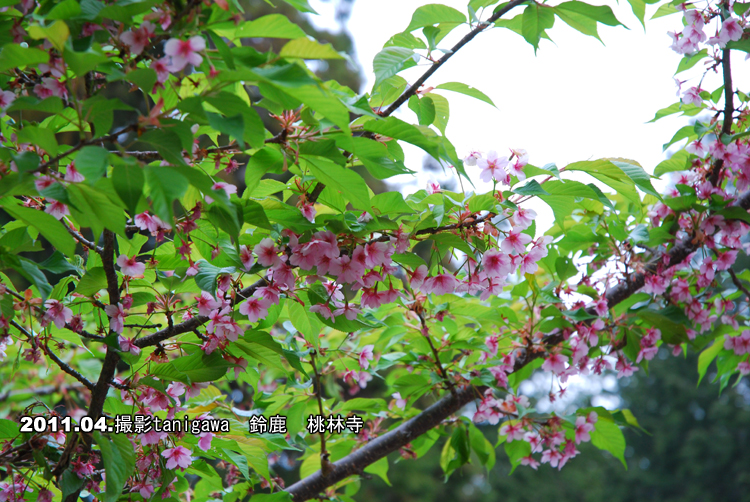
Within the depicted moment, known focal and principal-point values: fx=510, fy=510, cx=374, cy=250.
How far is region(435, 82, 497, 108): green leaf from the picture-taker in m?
1.06

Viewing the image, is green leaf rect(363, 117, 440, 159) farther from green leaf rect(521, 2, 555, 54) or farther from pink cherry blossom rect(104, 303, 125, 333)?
pink cherry blossom rect(104, 303, 125, 333)

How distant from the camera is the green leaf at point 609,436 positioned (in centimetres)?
179

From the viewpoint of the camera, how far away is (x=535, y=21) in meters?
1.07

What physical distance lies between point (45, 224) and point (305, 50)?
0.56m

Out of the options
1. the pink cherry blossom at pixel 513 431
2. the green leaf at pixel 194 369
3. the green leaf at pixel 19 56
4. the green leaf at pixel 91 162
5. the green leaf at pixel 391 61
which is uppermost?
the green leaf at pixel 391 61

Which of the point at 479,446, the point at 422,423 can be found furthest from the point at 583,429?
the point at 422,423

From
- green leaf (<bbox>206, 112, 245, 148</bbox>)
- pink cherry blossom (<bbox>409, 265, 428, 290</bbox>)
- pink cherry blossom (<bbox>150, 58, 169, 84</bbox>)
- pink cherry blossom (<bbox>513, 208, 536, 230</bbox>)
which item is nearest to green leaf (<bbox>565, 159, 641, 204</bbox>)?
pink cherry blossom (<bbox>513, 208, 536, 230</bbox>)

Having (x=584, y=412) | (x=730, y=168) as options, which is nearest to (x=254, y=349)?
(x=584, y=412)

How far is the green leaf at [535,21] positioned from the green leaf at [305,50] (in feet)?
1.78

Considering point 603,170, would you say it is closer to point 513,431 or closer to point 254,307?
point 254,307

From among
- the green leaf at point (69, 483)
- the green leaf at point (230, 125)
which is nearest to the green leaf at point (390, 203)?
the green leaf at point (230, 125)

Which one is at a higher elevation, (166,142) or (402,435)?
(166,142)

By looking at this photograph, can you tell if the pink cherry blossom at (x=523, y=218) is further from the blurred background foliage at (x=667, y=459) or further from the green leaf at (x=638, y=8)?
the blurred background foliage at (x=667, y=459)

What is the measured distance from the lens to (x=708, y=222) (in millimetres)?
1608
